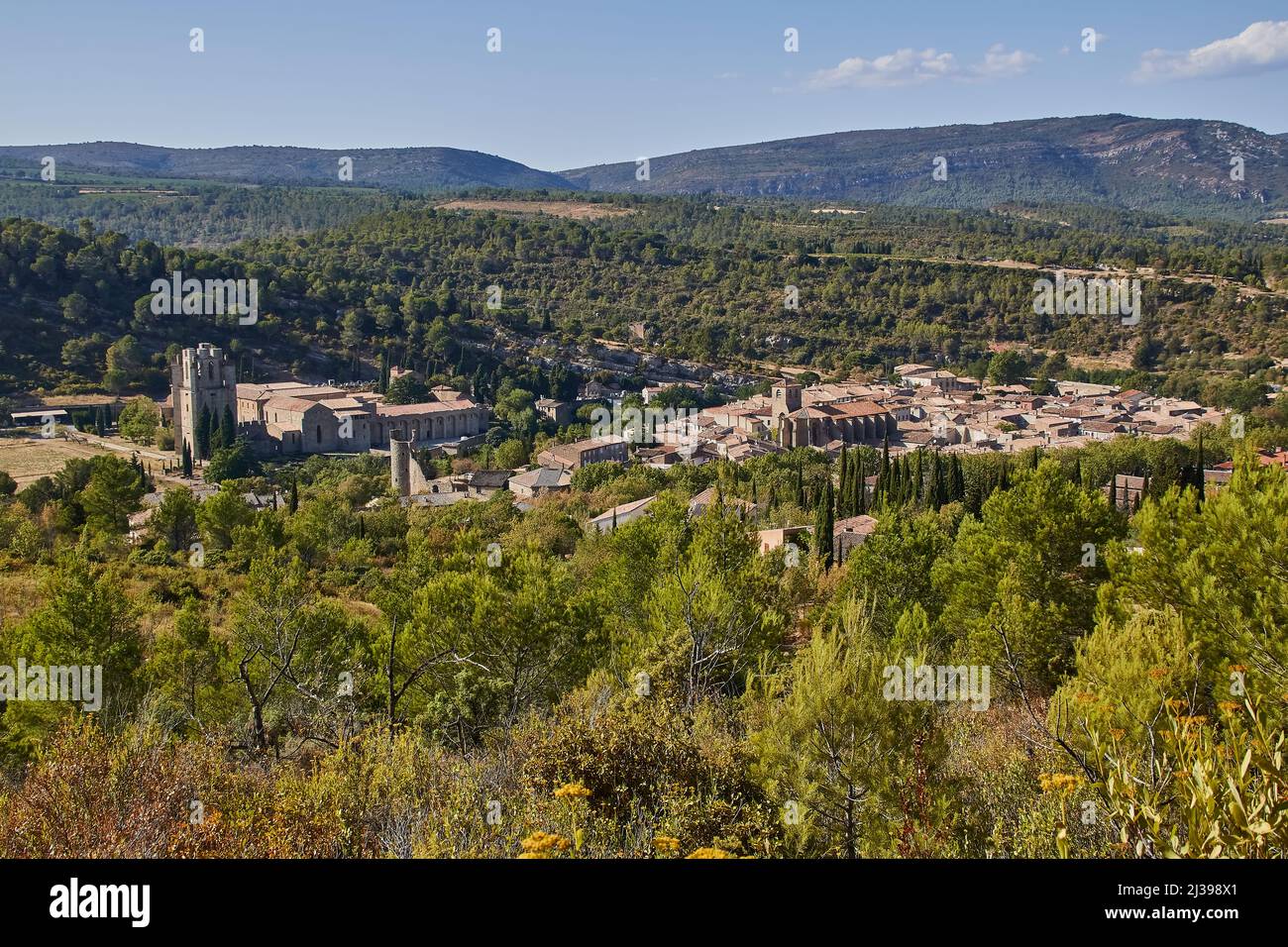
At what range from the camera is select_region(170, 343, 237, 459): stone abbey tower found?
50812 millimetres

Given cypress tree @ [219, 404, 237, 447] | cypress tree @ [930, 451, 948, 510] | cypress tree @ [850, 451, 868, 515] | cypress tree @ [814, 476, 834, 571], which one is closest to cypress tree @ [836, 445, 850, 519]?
cypress tree @ [850, 451, 868, 515]

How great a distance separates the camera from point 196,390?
167ft

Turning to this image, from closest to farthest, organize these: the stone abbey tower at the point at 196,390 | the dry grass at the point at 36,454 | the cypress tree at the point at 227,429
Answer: the dry grass at the point at 36,454
the cypress tree at the point at 227,429
the stone abbey tower at the point at 196,390

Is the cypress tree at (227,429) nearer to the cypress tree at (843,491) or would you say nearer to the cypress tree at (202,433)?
the cypress tree at (202,433)

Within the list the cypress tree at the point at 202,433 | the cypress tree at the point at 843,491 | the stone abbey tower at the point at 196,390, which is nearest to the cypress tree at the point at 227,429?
the cypress tree at the point at 202,433

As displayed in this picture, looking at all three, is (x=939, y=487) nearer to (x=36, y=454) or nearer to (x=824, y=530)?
(x=824, y=530)

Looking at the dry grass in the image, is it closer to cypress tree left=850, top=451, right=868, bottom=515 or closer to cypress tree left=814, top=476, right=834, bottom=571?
cypress tree left=850, top=451, right=868, bottom=515

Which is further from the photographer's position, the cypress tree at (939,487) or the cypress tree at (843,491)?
the cypress tree at (939,487)

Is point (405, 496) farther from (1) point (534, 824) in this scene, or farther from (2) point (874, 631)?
(1) point (534, 824)

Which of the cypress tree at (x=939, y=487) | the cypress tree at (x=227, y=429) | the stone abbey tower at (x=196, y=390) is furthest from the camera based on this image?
the stone abbey tower at (x=196, y=390)

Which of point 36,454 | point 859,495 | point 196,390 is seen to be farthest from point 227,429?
point 859,495

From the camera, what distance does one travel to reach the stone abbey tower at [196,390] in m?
50.8
